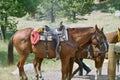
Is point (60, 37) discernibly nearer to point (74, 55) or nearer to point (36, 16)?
point (74, 55)

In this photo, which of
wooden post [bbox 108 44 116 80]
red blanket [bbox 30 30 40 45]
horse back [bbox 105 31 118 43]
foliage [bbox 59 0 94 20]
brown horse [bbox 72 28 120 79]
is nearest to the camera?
wooden post [bbox 108 44 116 80]

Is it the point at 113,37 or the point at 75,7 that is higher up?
A: the point at 113,37

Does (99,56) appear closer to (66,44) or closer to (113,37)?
(66,44)

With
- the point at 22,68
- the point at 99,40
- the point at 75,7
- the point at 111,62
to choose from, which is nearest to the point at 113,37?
the point at 99,40

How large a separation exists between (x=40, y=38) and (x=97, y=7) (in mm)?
32658

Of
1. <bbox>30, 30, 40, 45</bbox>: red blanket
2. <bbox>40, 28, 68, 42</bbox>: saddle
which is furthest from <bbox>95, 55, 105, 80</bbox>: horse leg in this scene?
<bbox>30, 30, 40, 45</bbox>: red blanket

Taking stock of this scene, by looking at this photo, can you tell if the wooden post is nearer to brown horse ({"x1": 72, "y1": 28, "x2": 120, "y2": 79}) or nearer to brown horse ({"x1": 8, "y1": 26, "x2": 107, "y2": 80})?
brown horse ({"x1": 8, "y1": 26, "x2": 107, "y2": 80})

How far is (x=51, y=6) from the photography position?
3822 cm

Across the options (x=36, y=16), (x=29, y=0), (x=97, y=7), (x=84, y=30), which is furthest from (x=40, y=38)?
(x=97, y=7)

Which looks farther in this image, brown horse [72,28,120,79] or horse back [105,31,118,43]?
horse back [105,31,118,43]

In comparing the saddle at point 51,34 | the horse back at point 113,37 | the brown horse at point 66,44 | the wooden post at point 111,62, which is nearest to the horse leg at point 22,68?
the brown horse at point 66,44

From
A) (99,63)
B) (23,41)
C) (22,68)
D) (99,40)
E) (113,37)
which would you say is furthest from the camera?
(113,37)

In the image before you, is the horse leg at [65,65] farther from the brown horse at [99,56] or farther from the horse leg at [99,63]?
the horse leg at [99,63]

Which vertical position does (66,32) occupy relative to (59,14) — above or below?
above
